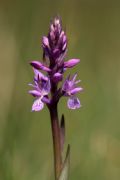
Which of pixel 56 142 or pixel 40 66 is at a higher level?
pixel 40 66

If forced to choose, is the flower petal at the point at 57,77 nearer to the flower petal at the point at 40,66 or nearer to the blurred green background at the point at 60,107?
the flower petal at the point at 40,66

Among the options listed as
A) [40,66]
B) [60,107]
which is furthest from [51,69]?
[60,107]

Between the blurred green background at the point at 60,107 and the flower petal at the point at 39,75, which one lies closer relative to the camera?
the flower petal at the point at 39,75

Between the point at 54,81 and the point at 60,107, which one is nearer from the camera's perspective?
the point at 54,81

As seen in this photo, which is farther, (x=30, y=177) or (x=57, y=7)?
(x=57, y=7)

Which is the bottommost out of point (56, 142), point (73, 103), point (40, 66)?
point (56, 142)

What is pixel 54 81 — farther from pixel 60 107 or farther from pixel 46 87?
pixel 60 107

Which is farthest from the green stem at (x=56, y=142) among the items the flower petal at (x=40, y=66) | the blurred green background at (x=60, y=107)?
the blurred green background at (x=60, y=107)
